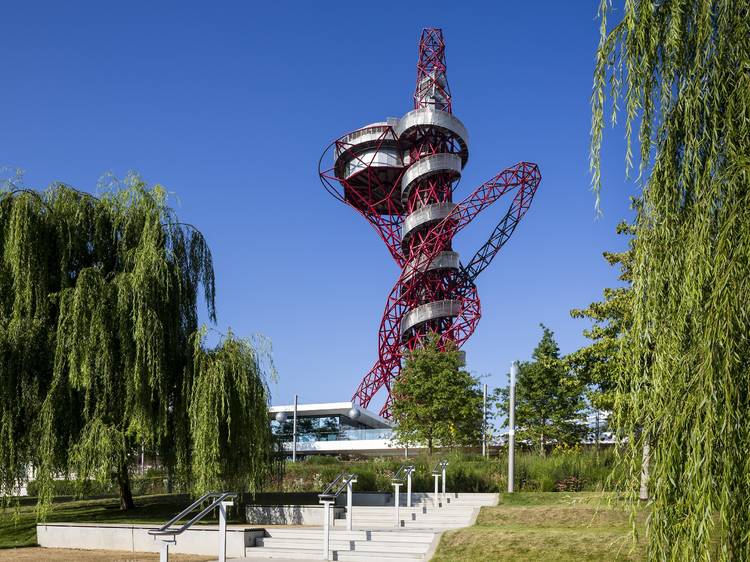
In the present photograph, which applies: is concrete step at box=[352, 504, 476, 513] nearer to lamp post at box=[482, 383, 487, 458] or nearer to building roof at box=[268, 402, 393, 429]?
lamp post at box=[482, 383, 487, 458]

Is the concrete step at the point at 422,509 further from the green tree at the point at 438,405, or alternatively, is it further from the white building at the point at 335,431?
the white building at the point at 335,431

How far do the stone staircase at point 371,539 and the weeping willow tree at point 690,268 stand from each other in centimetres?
764

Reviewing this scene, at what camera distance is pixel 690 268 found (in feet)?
20.4

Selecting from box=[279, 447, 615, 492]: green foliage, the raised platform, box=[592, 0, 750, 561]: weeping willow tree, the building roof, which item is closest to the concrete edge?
the raised platform

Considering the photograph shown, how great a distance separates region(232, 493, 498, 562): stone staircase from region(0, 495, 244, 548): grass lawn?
10.5 ft

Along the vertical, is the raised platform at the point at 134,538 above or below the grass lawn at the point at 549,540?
below

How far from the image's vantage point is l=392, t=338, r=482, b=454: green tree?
3325cm

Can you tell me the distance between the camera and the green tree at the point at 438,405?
33.2 meters

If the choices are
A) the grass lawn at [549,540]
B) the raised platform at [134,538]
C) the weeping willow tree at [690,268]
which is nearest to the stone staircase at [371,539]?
the raised platform at [134,538]

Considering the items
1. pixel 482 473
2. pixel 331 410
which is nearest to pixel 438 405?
pixel 482 473

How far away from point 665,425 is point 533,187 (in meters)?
43.0

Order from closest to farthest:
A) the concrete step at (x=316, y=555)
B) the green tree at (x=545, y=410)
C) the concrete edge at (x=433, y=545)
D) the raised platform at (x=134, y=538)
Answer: the concrete edge at (x=433, y=545) → the concrete step at (x=316, y=555) → the raised platform at (x=134, y=538) → the green tree at (x=545, y=410)

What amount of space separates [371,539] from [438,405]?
18172mm

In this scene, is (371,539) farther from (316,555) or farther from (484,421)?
(484,421)
